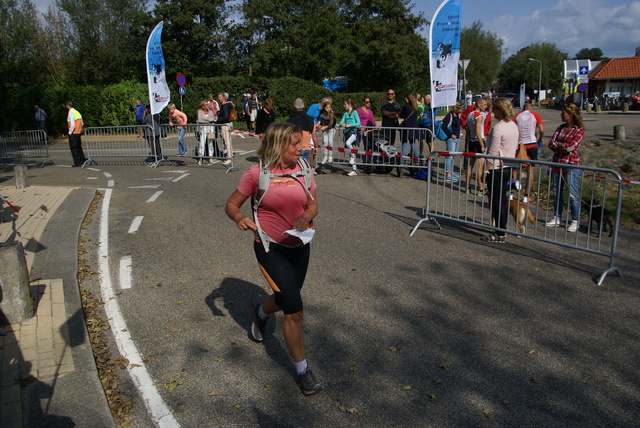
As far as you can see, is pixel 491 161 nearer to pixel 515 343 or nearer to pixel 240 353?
pixel 515 343

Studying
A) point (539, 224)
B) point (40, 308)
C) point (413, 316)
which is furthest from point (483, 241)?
point (40, 308)

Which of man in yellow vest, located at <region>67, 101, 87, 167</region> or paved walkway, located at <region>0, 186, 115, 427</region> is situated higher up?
man in yellow vest, located at <region>67, 101, 87, 167</region>

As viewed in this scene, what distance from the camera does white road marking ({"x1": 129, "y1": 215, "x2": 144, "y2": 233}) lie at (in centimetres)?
869

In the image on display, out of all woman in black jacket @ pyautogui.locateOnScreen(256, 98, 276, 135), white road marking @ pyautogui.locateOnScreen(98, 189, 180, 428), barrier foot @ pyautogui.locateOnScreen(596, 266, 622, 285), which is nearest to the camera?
white road marking @ pyautogui.locateOnScreen(98, 189, 180, 428)

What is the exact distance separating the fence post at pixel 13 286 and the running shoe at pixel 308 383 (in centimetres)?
275

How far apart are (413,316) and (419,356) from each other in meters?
0.84

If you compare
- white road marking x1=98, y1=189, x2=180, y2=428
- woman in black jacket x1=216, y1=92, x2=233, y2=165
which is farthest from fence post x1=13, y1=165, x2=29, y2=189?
white road marking x1=98, y1=189, x2=180, y2=428

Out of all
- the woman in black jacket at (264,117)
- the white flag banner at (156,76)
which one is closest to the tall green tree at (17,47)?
the white flag banner at (156,76)

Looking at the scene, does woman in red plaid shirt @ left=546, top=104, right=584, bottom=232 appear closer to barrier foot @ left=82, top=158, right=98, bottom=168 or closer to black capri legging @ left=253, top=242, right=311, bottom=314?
black capri legging @ left=253, top=242, right=311, bottom=314

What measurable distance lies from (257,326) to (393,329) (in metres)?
1.23

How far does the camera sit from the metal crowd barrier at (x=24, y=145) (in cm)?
1691

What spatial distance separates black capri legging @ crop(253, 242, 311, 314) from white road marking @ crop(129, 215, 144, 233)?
5231mm

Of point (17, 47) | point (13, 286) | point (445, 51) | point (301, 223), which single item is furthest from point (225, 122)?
point (17, 47)

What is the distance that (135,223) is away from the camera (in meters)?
9.15
